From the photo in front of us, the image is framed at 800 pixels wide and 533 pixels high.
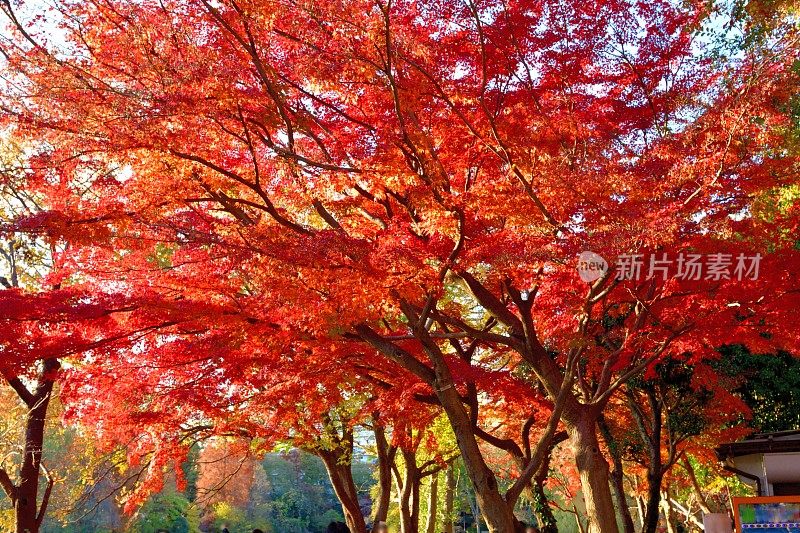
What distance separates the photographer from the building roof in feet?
32.0

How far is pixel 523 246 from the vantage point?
28.3 ft

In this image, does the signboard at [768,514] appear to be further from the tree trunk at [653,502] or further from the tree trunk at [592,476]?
the tree trunk at [653,502]

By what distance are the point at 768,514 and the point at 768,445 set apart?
2.29 metres

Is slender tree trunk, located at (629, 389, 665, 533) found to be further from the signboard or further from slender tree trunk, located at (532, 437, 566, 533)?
the signboard

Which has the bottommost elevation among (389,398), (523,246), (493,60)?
(389,398)

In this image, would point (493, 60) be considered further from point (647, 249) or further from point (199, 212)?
point (199, 212)

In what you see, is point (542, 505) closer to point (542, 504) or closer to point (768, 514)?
point (542, 504)

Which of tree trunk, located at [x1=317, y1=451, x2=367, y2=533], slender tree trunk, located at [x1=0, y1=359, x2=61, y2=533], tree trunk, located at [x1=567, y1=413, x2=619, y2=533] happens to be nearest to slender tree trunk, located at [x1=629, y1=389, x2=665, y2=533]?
tree trunk, located at [x1=567, y1=413, x2=619, y2=533]

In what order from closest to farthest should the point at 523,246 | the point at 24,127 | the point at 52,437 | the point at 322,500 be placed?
the point at 24,127
the point at 523,246
the point at 52,437
the point at 322,500

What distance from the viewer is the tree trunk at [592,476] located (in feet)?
32.3

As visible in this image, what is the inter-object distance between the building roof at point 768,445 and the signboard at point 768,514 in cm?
218

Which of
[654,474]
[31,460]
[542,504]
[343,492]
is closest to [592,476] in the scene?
[654,474]

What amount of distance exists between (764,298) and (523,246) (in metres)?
3.96

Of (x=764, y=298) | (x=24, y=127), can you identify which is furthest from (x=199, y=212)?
(x=764, y=298)
